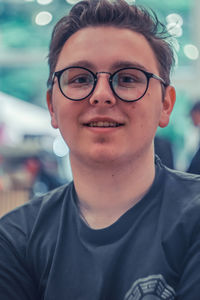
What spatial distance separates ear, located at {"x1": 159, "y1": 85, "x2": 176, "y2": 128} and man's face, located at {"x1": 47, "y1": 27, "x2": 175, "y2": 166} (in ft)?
0.13

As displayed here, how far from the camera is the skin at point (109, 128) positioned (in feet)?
2.58

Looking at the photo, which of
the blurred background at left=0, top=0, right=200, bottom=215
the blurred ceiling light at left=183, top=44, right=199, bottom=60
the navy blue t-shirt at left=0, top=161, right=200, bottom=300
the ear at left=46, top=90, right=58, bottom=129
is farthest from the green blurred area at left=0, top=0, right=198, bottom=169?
the navy blue t-shirt at left=0, top=161, right=200, bottom=300

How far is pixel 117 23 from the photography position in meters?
0.83

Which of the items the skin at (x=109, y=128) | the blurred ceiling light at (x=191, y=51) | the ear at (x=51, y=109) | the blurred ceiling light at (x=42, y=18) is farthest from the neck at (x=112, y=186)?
the blurred ceiling light at (x=42, y=18)

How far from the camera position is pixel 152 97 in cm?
82

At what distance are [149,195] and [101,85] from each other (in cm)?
23

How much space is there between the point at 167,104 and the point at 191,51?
168 cm

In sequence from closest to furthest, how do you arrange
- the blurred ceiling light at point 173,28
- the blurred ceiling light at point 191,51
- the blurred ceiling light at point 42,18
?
the blurred ceiling light at point 173,28 → the blurred ceiling light at point 191,51 → the blurred ceiling light at point 42,18

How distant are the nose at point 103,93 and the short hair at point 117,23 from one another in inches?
4.8

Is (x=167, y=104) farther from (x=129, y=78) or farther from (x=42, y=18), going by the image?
(x=42, y=18)

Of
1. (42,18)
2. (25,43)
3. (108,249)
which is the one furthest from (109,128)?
(25,43)

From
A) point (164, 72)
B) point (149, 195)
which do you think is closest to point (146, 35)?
point (164, 72)

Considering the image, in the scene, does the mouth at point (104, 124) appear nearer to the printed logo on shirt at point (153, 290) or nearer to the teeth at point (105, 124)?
the teeth at point (105, 124)

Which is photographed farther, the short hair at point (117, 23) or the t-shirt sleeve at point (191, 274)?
the short hair at point (117, 23)
